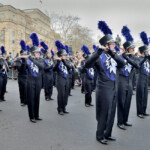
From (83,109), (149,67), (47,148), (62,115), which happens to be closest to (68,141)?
(47,148)

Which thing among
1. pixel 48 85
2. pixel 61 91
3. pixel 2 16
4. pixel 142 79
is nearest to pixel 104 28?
pixel 142 79

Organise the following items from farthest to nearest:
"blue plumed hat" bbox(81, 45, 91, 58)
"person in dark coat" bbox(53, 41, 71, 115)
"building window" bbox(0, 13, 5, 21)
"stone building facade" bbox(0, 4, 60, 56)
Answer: "building window" bbox(0, 13, 5, 21), "stone building facade" bbox(0, 4, 60, 56), "blue plumed hat" bbox(81, 45, 91, 58), "person in dark coat" bbox(53, 41, 71, 115)

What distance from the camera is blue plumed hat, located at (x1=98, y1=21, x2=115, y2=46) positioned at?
13.1 feet

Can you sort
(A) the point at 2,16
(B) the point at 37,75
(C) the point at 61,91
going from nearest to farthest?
(B) the point at 37,75 < (C) the point at 61,91 < (A) the point at 2,16

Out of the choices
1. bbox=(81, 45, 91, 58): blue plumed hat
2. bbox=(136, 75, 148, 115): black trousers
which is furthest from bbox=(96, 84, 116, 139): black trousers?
bbox=(81, 45, 91, 58): blue plumed hat

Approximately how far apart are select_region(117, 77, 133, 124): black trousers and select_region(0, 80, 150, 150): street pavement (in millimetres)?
369

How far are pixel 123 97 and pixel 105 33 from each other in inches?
78.4

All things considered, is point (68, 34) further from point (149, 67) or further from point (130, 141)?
point (130, 141)

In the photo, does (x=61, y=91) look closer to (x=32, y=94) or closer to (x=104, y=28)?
(x=32, y=94)

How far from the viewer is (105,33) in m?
4.23

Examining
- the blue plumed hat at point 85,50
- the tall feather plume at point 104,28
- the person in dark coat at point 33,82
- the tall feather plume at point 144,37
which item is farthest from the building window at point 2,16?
the tall feather plume at point 104,28

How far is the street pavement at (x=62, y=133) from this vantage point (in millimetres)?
3994

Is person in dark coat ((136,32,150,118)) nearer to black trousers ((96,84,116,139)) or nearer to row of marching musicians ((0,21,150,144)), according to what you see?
row of marching musicians ((0,21,150,144))

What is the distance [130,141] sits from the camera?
4297 mm
